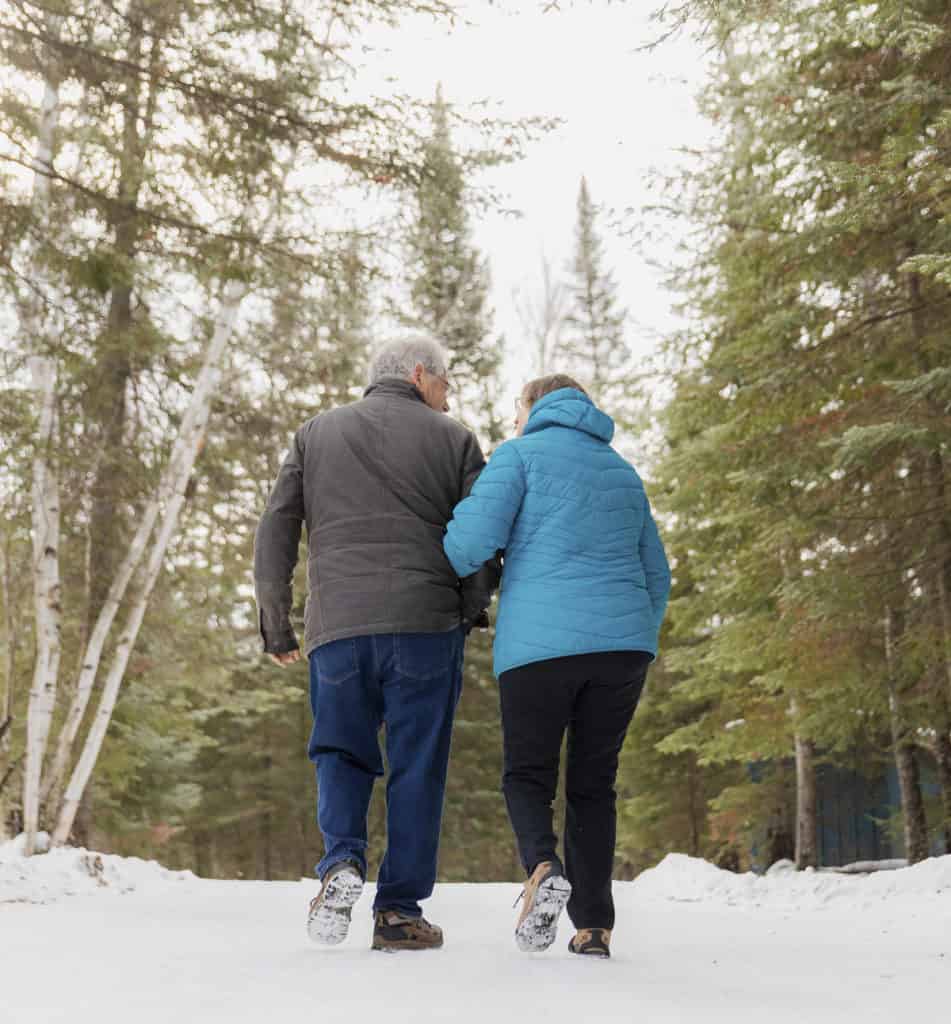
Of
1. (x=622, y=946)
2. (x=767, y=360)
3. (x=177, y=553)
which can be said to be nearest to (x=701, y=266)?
(x=767, y=360)

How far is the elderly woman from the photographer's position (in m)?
4.13

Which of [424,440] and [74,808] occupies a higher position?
[424,440]

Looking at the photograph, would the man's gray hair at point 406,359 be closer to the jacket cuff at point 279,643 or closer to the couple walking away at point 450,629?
the couple walking away at point 450,629

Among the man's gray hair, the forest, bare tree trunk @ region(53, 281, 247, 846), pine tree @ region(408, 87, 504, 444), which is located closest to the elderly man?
the man's gray hair

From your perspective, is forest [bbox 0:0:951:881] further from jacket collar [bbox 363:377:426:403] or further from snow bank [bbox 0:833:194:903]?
jacket collar [bbox 363:377:426:403]

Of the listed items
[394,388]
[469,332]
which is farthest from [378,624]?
[469,332]

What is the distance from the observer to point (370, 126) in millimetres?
8180

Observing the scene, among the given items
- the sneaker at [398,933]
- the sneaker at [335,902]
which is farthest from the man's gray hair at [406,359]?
the sneaker at [398,933]

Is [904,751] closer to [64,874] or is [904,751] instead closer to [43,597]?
[64,874]

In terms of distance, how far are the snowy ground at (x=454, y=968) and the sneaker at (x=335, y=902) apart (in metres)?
0.07

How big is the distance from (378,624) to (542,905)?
1.08 meters

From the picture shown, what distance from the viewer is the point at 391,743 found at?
14.2 feet

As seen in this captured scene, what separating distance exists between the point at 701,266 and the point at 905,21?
5037mm

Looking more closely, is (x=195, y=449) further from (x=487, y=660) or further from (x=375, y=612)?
(x=487, y=660)
